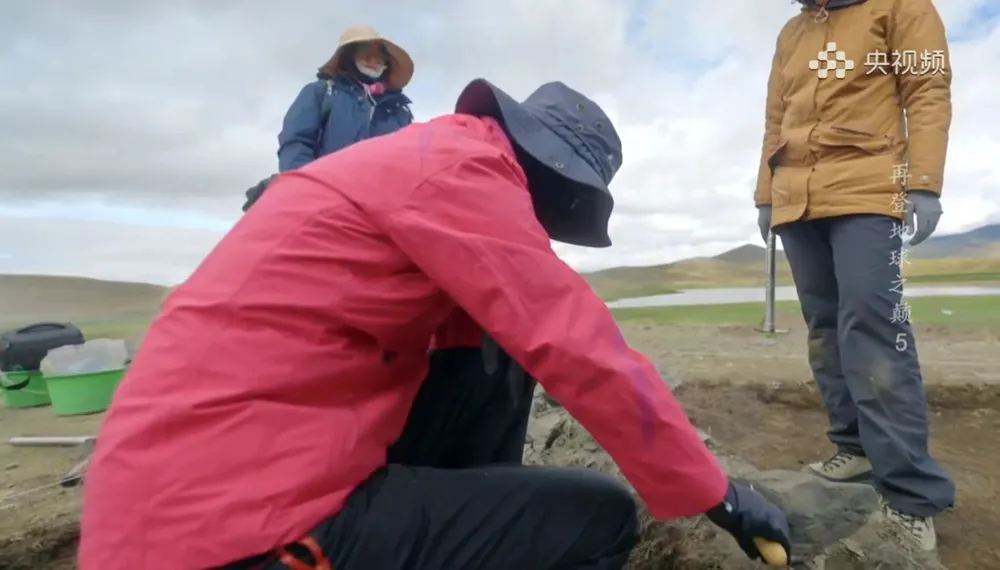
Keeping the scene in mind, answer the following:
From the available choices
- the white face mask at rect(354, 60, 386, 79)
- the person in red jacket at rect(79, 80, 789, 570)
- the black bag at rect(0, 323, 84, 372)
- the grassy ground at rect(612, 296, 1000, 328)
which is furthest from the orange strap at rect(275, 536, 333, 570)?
the grassy ground at rect(612, 296, 1000, 328)

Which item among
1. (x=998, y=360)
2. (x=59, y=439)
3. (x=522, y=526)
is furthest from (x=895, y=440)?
(x=59, y=439)

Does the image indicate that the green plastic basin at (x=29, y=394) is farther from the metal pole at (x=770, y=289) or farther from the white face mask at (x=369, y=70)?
the metal pole at (x=770, y=289)

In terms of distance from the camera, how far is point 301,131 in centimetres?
266

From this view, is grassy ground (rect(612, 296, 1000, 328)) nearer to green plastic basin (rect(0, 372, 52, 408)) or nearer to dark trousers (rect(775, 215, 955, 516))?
dark trousers (rect(775, 215, 955, 516))

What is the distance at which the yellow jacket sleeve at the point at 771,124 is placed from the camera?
2125 millimetres

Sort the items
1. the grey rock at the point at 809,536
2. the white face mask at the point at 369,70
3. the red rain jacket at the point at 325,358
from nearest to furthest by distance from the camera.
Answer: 1. the red rain jacket at the point at 325,358
2. the grey rock at the point at 809,536
3. the white face mask at the point at 369,70

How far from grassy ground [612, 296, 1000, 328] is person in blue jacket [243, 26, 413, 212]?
2821 mm

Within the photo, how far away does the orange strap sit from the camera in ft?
3.00

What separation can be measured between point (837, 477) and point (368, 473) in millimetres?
1385

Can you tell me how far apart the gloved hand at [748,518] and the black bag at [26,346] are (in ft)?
12.3

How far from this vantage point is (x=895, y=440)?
1719 mm

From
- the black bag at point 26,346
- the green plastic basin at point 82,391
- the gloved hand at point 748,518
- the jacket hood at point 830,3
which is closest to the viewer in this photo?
the gloved hand at point 748,518

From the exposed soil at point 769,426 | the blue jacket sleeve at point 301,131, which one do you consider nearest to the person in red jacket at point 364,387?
the exposed soil at point 769,426

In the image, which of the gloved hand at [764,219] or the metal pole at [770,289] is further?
the metal pole at [770,289]
